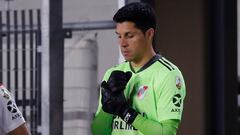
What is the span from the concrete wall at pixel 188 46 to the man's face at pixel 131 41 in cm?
249

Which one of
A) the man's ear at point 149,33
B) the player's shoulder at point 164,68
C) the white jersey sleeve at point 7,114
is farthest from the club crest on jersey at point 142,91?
the white jersey sleeve at point 7,114

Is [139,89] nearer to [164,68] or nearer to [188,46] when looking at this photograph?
[164,68]

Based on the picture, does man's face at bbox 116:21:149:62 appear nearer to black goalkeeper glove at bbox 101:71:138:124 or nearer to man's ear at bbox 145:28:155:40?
man's ear at bbox 145:28:155:40

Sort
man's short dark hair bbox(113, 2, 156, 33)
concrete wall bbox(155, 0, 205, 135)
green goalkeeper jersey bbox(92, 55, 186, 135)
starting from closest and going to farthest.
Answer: green goalkeeper jersey bbox(92, 55, 186, 135)
man's short dark hair bbox(113, 2, 156, 33)
concrete wall bbox(155, 0, 205, 135)

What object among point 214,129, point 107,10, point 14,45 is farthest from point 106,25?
point 214,129

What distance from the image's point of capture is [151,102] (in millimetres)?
2947

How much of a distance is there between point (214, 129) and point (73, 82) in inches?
67.3

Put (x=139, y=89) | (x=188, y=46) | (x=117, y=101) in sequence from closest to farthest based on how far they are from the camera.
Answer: (x=117, y=101) < (x=139, y=89) < (x=188, y=46)

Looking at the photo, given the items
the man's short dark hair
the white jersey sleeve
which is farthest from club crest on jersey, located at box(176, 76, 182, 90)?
the white jersey sleeve

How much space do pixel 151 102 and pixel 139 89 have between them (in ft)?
0.29

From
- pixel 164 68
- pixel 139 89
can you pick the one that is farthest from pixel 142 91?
pixel 164 68

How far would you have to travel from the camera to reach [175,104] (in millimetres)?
2908

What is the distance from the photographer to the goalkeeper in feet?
9.46

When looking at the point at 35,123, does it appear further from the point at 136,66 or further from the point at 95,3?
the point at 136,66
